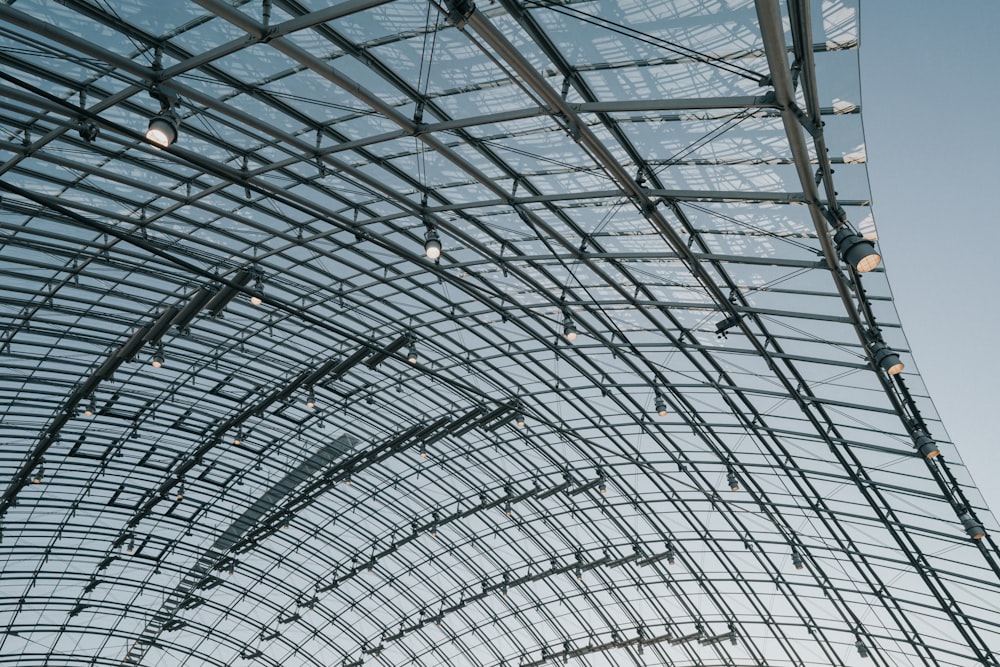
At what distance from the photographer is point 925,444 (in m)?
25.2

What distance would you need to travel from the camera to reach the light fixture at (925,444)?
2420 centimetres

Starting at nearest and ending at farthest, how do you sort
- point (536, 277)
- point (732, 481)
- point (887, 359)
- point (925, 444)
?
point (887, 359) < point (925, 444) < point (536, 277) < point (732, 481)

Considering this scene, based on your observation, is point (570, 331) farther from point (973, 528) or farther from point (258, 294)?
point (973, 528)

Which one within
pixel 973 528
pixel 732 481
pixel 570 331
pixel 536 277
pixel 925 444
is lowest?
pixel 973 528

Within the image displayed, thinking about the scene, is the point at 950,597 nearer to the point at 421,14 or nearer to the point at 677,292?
the point at 677,292

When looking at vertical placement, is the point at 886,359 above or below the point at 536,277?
below

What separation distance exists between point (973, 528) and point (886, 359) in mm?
14790

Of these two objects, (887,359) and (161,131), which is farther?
(887,359)

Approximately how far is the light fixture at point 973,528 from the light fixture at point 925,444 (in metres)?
5.96

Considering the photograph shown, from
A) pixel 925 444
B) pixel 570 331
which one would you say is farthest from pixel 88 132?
pixel 925 444

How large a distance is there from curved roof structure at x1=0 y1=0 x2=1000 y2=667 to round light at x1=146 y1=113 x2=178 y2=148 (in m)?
0.08

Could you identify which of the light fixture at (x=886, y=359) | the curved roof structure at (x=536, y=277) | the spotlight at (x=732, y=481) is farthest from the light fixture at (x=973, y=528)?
the light fixture at (x=886, y=359)

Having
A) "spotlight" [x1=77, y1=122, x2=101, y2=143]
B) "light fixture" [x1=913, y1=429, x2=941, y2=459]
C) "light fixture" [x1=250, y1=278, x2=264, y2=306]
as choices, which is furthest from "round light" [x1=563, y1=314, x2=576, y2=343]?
"spotlight" [x1=77, y1=122, x2=101, y2=143]

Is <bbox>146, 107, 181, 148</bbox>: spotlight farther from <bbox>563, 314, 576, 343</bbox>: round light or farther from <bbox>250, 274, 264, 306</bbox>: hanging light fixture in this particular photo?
<bbox>563, 314, 576, 343</bbox>: round light
